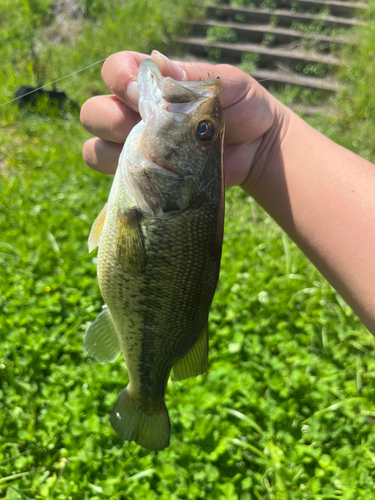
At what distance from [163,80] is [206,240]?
0.63m

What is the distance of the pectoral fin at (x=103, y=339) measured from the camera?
5.49 feet

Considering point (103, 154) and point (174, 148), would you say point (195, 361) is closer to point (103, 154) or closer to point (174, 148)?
point (174, 148)

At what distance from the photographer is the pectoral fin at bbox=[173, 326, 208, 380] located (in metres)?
1.56

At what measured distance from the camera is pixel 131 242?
1.40 meters

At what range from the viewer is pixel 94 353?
167 cm

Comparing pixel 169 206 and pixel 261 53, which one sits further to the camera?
pixel 261 53

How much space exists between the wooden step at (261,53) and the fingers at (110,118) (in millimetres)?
6494

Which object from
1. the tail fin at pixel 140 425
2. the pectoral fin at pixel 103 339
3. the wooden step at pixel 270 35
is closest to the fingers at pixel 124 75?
the pectoral fin at pixel 103 339

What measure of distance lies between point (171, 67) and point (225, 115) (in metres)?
0.45

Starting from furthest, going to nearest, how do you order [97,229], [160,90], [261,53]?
[261,53] < [97,229] < [160,90]

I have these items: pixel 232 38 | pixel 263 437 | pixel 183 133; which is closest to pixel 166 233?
pixel 183 133

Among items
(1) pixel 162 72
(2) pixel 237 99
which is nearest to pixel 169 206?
(1) pixel 162 72

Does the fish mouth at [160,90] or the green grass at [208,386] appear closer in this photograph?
the fish mouth at [160,90]

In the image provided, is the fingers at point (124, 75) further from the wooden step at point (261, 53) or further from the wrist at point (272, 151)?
the wooden step at point (261, 53)
